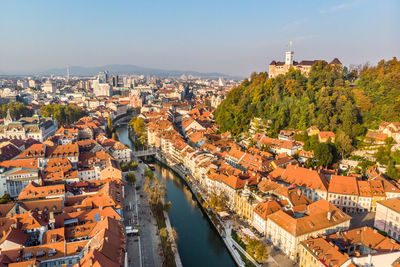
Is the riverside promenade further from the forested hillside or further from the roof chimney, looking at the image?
the forested hillside

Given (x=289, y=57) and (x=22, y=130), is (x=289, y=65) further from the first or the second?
(x=22, y=130)

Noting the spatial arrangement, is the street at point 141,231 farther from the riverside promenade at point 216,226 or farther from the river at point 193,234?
the riverside promenade at point 216,226

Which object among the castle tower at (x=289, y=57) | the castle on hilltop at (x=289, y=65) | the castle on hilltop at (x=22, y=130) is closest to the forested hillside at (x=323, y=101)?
the castle on hilltop at (x=289, y=65)

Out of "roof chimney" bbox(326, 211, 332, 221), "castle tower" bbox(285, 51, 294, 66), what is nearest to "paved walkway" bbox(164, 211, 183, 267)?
"roof chimney" bbox(326, 211, 332, 221)

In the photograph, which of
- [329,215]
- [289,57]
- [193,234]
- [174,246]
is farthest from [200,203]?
[289,57]

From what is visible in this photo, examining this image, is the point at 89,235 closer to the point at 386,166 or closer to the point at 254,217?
the point at 254,217

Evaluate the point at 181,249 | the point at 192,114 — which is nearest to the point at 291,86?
the point at 192,114
